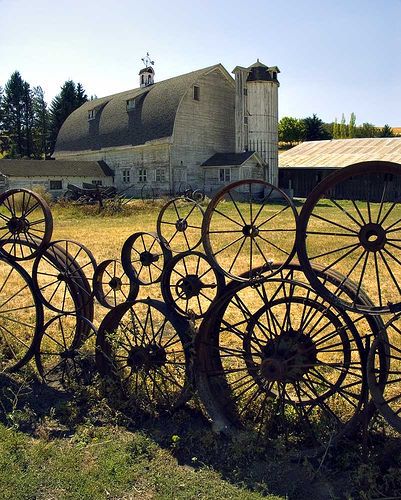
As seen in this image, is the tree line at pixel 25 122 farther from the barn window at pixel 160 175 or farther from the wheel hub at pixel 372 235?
the wheel hub at pixel 372 235

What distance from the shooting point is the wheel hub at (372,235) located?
3238 millimetres

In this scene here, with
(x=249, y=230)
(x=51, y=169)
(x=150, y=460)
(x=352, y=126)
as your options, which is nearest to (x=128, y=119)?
(x=51, y=169)

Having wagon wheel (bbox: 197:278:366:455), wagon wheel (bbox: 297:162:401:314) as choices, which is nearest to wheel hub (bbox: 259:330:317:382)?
wagon wheel (bbox: 197:278:366:455)

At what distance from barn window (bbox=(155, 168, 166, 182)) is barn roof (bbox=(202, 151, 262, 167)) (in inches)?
105

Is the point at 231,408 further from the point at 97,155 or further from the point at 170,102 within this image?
the point at 97,155

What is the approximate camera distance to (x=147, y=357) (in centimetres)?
423

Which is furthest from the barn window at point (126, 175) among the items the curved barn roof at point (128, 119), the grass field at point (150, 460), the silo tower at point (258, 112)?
the grass field at point (150, 460)

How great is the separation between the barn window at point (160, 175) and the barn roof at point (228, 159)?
8.75 ft

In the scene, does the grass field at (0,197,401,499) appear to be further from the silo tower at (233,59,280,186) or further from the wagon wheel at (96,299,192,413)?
the silo tower at (233,59,280,186)

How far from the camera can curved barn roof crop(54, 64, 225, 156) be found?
95.2 feet

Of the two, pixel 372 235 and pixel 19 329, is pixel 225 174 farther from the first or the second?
pixel 372 235

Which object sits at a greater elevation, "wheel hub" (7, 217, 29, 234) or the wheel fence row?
"wheel hub" (7, 217, 29, 234)

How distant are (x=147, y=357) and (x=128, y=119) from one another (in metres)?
30.3

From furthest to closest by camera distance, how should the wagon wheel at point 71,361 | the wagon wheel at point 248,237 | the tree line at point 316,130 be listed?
the tree line at point 316,130, the wagon wheel at point 71,361, the wagon wheel at point 248,237
